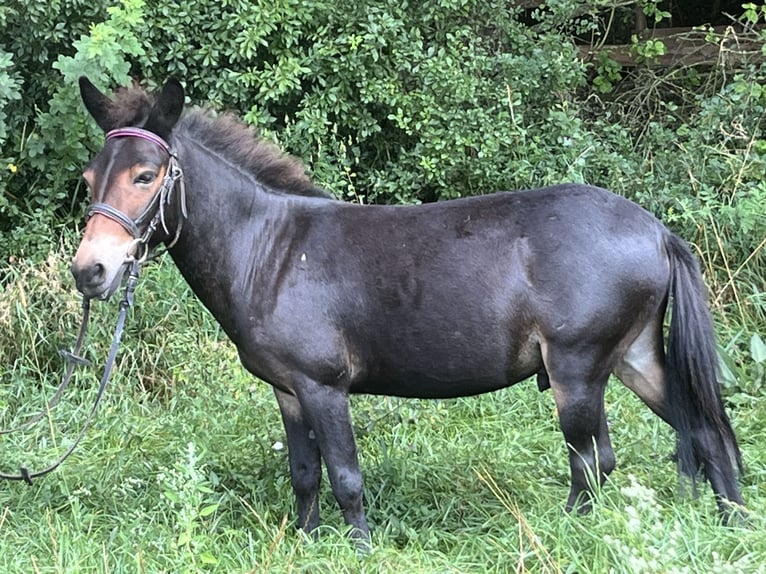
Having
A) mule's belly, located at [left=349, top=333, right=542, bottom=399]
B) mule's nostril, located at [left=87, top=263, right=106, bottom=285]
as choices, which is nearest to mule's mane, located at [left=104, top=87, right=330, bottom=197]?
mule's nostril, located at [left=87, top=263, right=106, bottom=285]

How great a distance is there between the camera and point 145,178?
300 centimetres

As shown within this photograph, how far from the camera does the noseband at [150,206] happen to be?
9.61 ft

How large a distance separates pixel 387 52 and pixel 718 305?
3327 millimetres

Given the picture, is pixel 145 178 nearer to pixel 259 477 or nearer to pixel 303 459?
pixel 303 459

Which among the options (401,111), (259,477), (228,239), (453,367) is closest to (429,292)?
(453,367)

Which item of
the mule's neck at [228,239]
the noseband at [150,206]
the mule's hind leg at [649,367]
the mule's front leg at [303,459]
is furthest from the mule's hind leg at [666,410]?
the noseband at [150,206]

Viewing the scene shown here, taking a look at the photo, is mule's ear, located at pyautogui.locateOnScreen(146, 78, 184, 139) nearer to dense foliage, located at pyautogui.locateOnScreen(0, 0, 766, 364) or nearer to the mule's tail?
the mule's tail

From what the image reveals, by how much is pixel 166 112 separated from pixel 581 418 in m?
2.06

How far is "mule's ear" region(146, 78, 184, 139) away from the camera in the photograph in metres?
3.05

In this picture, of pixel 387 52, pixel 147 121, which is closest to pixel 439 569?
pixel 147 121

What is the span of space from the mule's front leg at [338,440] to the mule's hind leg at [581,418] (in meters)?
0.86

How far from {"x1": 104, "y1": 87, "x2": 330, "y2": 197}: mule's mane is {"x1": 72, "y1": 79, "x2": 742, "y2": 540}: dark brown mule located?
0.4 inches

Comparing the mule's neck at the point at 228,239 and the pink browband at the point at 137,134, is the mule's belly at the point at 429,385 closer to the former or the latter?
the mule's neck at the point at 228,239

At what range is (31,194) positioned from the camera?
244 inches
